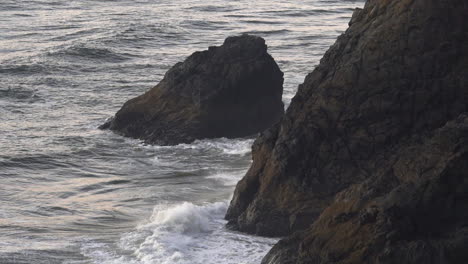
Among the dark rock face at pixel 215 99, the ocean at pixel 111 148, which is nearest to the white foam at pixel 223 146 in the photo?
the ocean at pixel 111 148

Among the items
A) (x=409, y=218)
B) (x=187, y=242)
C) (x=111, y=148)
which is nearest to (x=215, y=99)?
(x=111, y=148)

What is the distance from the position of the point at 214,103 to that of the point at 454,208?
42.7 ft

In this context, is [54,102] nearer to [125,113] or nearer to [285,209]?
[125,113]

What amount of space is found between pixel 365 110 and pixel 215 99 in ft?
28.2

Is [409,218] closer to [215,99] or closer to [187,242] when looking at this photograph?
[187,242]

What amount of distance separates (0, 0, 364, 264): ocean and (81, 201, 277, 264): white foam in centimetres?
3

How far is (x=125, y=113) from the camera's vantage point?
27.6 m

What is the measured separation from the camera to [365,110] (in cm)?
1762

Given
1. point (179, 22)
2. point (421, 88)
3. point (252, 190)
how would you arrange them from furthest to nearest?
point (179, 22)
point (252, 190)
point (421, 88)

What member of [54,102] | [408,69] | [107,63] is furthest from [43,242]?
[107,63]

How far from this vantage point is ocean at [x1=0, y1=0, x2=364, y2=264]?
59.5 feet

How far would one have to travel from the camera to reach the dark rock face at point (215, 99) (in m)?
25.9

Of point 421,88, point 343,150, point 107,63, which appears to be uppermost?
point 421,88

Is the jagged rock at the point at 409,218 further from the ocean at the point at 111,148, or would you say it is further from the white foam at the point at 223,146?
the white foam at the point at 223,146
